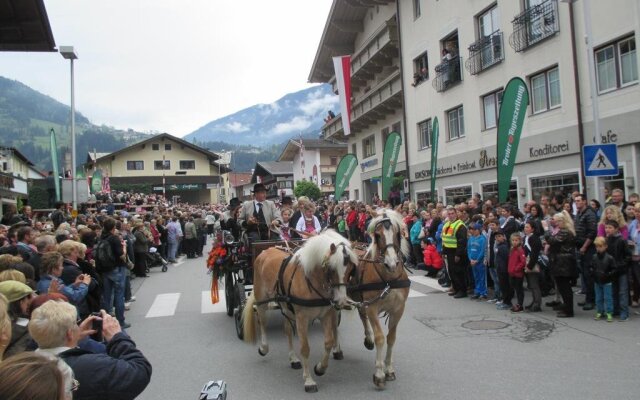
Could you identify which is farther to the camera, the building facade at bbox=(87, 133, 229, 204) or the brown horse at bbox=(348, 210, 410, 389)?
the building facade at bbox=(87, 133, 229, 204)

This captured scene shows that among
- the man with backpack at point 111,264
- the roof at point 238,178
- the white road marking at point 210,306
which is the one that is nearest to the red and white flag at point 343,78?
the white road marking at point 210,306

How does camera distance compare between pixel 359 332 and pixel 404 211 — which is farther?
pixel 404 211

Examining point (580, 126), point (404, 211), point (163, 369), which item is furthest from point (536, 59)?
point (163, 369)

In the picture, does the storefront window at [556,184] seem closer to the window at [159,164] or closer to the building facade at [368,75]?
the building facade at [368,75]

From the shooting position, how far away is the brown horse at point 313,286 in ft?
18.3

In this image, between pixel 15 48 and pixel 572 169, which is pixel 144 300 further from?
pixel 572 169

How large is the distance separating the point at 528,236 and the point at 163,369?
679cm

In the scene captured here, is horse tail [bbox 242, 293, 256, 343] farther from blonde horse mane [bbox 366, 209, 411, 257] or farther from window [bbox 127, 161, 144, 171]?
window [bbox 127, 161, 144, 171]

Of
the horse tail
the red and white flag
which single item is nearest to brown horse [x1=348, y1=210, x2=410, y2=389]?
the horse tail

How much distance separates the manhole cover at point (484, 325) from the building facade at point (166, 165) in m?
63.3

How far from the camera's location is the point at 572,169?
15328mm

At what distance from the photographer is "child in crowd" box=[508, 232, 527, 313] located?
9.34 meters

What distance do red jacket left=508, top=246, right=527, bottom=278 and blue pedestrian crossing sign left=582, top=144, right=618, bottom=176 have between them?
2.53m

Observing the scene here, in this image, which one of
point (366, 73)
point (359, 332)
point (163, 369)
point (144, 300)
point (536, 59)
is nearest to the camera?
point (163, 369)
